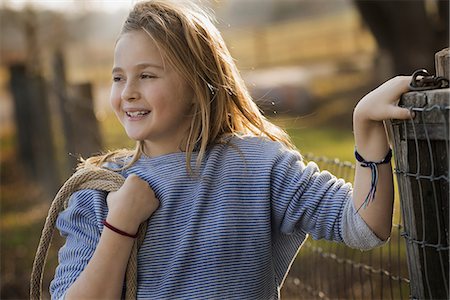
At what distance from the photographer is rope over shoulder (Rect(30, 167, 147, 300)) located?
7.07 feet

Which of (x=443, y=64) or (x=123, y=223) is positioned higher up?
(x=443, y=64)

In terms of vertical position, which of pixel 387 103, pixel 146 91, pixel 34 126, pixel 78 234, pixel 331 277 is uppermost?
pixel 34 126

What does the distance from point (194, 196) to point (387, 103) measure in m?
0.63

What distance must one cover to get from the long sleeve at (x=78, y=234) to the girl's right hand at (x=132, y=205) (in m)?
0.10

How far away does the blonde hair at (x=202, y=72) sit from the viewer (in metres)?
2.23

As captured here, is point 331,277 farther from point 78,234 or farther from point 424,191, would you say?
point 424,191

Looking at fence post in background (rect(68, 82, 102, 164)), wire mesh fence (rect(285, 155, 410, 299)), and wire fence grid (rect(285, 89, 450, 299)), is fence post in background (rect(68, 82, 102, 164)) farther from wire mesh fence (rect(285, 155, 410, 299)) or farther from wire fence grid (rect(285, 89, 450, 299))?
wire fence grid (rect(285, 89, 450, 299))

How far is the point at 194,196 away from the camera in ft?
7.15

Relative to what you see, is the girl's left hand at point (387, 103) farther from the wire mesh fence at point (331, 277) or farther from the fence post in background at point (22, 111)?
the fence post in background at point (22, 111)

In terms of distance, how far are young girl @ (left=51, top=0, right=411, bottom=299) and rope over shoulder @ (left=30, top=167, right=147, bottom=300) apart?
0.03 metres

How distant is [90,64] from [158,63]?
16658 mm

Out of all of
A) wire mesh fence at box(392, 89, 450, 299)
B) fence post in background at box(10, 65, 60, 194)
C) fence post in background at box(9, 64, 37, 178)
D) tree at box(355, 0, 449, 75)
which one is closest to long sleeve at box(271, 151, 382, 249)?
wire mesh fence at box(392, 89, 450, 299)

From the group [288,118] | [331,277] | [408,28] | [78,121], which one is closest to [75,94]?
[78,121]

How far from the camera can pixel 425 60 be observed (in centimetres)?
928
